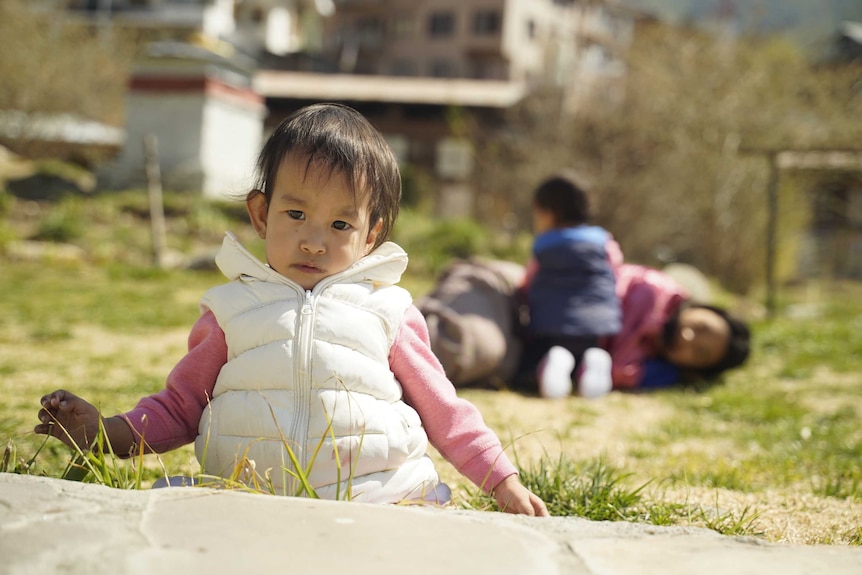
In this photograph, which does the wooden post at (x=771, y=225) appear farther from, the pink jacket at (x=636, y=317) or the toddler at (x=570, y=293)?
the toddler at (x=570, y=293)

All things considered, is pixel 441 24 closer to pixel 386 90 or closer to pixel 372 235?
pixel 386 90

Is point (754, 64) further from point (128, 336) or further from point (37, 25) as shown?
point (37, 25)

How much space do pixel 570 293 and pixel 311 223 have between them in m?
3.57

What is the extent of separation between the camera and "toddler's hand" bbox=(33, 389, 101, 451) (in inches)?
79.7

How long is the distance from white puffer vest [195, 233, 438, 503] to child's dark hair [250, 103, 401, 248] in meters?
0.17

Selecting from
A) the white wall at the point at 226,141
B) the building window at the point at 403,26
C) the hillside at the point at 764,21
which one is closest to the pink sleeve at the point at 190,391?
the white wall at the point at 226,141

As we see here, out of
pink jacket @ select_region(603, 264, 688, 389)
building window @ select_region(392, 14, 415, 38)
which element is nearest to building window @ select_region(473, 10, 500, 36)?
building window @ select_region(392, 14, 415, 38)

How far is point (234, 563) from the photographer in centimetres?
139

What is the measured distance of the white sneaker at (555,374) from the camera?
201 inches

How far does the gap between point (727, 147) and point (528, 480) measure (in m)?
12.0

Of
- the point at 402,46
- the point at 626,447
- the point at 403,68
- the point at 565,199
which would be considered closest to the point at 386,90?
the point at 403,68

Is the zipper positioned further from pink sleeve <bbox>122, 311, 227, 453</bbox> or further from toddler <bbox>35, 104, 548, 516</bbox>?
pink sleeve <bbox>122, 311, 227, 453</bbox>

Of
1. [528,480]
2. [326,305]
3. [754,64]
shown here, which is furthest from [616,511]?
[754,64]

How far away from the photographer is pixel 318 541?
59.2 inches
